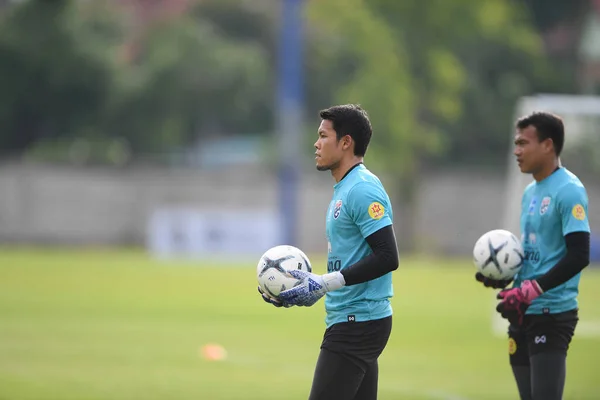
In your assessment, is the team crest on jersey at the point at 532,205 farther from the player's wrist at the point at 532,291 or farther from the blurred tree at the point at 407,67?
the blurred tree at the point at 407,67

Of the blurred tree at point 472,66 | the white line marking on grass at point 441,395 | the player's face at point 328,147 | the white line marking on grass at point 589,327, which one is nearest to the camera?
the player's face at point 328,147

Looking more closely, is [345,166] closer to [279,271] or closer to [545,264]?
[279,271]

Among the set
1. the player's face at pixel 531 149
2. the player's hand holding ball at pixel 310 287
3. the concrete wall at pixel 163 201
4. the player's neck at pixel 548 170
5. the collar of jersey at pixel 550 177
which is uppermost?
the concrete wall at pixel 163 201

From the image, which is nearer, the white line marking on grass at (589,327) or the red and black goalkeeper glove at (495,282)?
the red and black goalkeeper glove at (495,282)

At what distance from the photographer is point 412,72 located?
4278 centimetres

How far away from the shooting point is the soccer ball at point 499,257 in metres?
7.66

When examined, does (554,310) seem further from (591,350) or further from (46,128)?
(46,128)

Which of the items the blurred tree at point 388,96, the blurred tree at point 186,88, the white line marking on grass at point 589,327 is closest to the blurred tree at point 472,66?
the blurred tree at point 388,96

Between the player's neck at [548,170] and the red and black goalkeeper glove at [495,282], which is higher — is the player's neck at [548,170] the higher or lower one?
the higher one

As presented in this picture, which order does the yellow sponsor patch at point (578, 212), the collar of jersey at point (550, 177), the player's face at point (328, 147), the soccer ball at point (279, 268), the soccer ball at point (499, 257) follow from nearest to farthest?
the soccer ball at point (279, 268)
the player's face at point (328, 147)
the yellow sponsor patch at point (578, 212)
the collar of jersey at point (550, 177)
the soccer ball at point (499, 257)

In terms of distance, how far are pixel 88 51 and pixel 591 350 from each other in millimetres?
35310

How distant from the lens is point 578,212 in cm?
724

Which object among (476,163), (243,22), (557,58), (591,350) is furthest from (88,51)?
(591,350)

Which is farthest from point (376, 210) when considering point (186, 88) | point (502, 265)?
point (186, 88)
